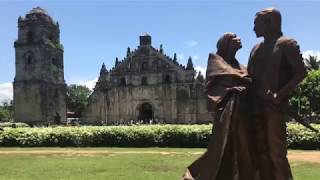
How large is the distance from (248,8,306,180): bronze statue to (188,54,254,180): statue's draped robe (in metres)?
0.13

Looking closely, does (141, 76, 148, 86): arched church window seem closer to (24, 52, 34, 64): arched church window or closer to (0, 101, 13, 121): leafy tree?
(24, 52, 34, 64): arched church window

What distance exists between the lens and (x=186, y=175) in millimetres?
5914

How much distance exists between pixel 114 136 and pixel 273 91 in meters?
20.2

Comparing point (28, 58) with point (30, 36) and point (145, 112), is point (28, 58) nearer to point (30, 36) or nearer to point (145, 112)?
point (30, 36)

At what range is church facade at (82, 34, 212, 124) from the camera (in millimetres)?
51469

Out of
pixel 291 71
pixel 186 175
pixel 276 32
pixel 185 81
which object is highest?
pixel 185 81

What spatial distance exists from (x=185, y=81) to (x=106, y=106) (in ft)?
27.8

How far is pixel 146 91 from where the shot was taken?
5244 centimetres

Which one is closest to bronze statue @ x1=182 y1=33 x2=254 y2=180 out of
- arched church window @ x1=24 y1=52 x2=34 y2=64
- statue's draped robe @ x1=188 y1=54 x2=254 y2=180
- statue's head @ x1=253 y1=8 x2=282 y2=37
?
statue's draped robe @ x1=188 y1=54 x2=254 y2=180

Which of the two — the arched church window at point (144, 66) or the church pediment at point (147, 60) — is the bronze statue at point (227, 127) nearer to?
the church pediment at point (147, 60)

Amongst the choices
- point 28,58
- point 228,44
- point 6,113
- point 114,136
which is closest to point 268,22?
point 228,44

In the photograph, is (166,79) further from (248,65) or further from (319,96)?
(248,65)

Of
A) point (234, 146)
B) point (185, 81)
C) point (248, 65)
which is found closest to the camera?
point (234, 146)

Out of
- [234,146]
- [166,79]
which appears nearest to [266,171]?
[234,146]
